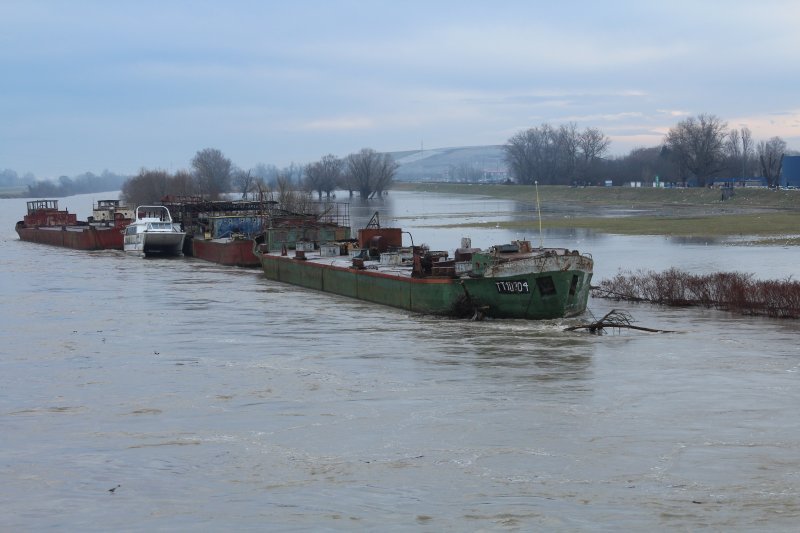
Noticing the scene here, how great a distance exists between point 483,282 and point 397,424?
39.9 ft

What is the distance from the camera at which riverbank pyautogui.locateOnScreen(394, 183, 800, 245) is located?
62.9 m

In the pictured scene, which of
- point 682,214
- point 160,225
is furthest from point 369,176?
point 160,225

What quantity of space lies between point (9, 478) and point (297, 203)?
2775 inches

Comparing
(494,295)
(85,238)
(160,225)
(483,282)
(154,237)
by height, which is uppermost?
(160,225)

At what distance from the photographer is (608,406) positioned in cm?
1877

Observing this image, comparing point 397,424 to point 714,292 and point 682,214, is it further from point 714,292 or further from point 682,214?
point 682,214

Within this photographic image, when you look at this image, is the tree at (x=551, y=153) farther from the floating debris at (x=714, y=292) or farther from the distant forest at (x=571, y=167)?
the floating debris at (x=714, y=292)

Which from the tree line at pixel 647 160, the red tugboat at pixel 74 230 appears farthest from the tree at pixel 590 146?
the red tugboat at pixel 74 230

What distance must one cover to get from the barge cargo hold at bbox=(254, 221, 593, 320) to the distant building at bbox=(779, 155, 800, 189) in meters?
97.6

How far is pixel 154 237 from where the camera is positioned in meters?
60.2

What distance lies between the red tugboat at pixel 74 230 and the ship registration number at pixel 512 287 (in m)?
46.8

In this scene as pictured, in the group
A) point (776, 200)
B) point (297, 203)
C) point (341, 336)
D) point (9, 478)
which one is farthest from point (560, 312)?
point (776, 200)

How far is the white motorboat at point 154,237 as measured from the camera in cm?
6053

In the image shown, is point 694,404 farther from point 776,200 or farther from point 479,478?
point 776,200
